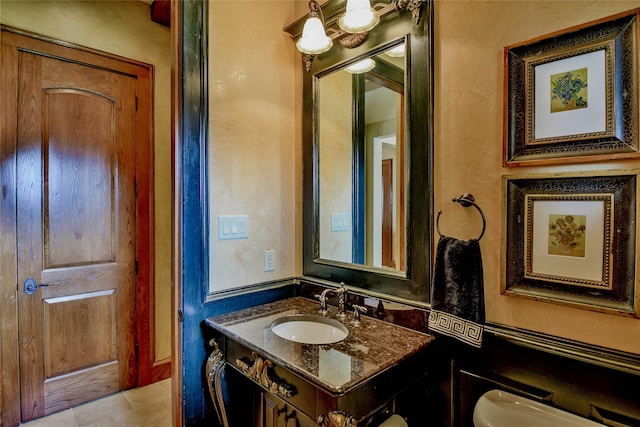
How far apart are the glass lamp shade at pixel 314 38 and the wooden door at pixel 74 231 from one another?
1.63 meters

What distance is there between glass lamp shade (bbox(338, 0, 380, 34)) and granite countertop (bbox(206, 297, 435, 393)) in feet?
4.21

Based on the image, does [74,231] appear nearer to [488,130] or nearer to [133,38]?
[133,38]

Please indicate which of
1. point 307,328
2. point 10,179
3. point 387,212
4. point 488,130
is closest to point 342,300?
point 307,328

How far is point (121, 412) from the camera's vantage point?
2.19 m

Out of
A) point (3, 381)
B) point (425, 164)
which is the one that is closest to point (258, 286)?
point (425, 164)

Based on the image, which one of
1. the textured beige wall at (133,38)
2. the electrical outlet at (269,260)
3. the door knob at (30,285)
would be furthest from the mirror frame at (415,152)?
the door knob at (30,285)

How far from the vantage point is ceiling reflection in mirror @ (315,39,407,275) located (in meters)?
1.48

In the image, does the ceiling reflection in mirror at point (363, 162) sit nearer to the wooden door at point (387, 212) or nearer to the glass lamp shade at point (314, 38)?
the wooden door at point (387, 212)

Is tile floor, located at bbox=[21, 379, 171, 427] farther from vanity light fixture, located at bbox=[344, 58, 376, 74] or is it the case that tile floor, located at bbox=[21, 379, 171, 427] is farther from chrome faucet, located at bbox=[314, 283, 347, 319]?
vanity light fixture, located at bbox=[344, 58, 376, 74]

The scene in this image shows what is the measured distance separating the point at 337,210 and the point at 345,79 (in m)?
0.72

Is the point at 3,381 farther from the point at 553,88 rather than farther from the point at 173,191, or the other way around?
the point at 553,88

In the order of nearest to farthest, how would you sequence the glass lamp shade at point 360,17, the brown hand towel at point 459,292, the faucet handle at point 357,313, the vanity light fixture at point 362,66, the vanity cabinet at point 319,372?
the vanity cabinet at point 319,372
the brown hand towel at point 459,292
the glass lamp shade at point 360,17
the faucet handle at point 357,313
the vanity light fixture at point 362,66

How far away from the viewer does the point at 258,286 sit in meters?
1.75

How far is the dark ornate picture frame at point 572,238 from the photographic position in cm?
91
